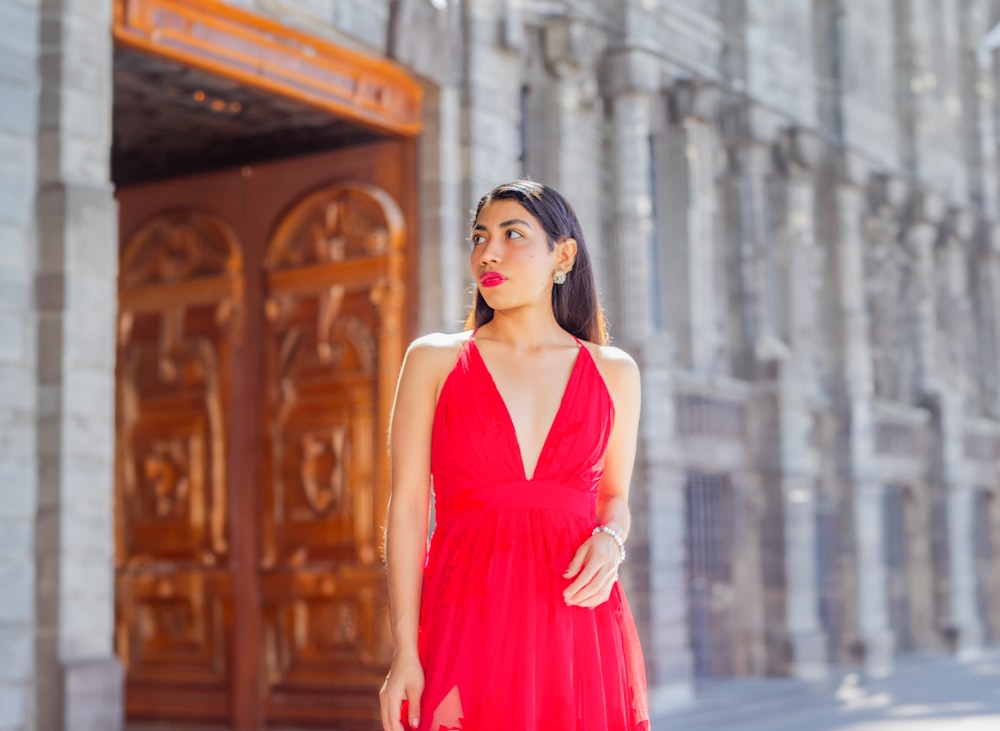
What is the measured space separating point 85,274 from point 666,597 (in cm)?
761

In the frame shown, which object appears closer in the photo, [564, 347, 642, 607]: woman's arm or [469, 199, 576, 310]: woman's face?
[469, 199, 576, 310]: woman's face

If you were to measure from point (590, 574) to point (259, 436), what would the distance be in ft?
28.4

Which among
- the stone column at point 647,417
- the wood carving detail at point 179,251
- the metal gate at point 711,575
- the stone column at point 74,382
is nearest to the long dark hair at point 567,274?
the stone column at point 74,382

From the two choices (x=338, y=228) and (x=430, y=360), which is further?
(x=338, y=228)

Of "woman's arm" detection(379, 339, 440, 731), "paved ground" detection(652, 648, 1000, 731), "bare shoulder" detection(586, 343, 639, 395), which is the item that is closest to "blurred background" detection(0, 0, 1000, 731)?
"paved ground" detection(652, 648, 1000, 731)

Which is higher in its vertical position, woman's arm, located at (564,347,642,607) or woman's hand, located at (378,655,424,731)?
woman's arm, located at (564,347,642,607)

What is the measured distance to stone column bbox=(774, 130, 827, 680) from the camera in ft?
54.6

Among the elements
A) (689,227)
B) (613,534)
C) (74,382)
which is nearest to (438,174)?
(74,382)

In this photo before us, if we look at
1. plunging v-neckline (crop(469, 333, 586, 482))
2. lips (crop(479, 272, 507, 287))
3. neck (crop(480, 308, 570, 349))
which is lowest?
plunging v-neckline (crop(469, 333, 586, 482))

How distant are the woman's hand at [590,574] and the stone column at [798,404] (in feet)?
45.1

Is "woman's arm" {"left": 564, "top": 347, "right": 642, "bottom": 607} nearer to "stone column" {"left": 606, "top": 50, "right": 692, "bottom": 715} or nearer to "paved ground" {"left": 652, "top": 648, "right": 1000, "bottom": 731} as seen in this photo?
"paved ground" {"left": 652, "top": 648, "right": 1000, "bottom": 731}

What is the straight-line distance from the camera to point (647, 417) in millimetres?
14164

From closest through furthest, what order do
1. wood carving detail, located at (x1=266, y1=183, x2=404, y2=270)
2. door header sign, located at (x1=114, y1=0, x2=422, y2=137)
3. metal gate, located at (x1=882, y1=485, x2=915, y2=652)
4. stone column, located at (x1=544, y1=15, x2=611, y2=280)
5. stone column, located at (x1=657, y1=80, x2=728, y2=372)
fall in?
door header sign, located at (x1=114, y1=0, x2=422, y2=137)
wood carving detail, located at (x1=266, y1=183, x2=404, y2=270)
stone column, located at (x1=544, y1=15, x2=611, y2=280)
stone column, located at (x1=657, y1=80, x2=728, y2=372)
metal gate, located at (x1=882, y1=485, x2=915, y2=652)

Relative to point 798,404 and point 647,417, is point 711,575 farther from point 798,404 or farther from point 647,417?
point 647,417
